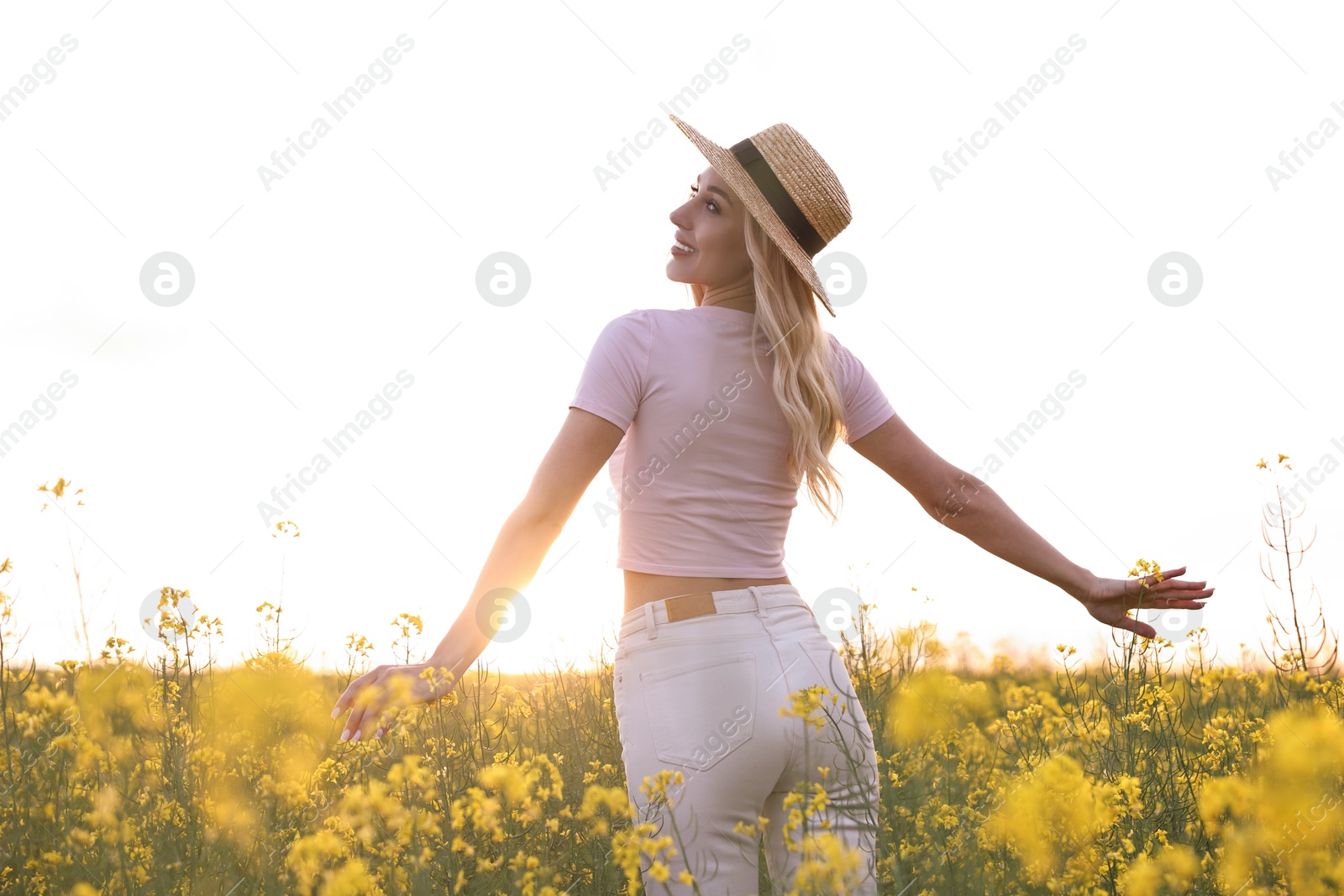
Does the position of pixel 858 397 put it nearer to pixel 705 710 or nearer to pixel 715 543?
pixel 715 543

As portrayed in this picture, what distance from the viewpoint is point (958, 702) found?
4.48 metres

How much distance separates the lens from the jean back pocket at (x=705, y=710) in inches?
59.7

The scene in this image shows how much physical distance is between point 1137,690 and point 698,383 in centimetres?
290

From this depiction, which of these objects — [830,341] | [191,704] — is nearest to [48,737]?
[191,704]

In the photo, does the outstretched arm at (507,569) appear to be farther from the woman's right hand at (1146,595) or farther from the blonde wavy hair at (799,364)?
the woman's right hand at (1146,595)

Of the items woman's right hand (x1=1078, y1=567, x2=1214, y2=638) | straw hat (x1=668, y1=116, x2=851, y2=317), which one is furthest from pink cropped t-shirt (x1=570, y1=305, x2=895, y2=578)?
woman's right hand (x1=1078, y1=567, x2=1214, y2=638)

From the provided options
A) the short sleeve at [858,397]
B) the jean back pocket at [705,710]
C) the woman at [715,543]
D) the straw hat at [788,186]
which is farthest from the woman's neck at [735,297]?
the jean back pocket at [705,710]

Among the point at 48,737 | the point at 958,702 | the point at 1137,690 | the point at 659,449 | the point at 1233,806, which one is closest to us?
the point at 659,449

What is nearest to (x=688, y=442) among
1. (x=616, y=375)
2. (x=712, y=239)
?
(x=616, y=375)

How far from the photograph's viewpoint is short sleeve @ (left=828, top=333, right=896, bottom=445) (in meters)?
2.06

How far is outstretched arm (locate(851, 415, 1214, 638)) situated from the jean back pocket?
80 centimetres

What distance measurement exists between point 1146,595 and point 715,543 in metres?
1.22

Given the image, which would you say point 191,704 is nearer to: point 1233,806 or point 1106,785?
point 1106,785

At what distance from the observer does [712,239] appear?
193 centimetres
